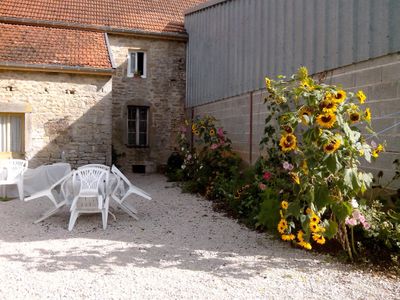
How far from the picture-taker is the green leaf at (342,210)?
3.92m

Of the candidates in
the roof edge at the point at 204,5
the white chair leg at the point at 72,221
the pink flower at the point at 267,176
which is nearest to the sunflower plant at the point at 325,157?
the pink flower at the point at 267,176

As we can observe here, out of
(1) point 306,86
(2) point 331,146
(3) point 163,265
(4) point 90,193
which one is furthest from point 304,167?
(4) point 90,193

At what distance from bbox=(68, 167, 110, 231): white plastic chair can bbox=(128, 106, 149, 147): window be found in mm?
8159

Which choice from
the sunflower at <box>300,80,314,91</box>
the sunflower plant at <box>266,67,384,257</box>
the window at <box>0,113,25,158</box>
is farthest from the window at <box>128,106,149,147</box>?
the sunflower plant at <box>266,67,384,257</box>

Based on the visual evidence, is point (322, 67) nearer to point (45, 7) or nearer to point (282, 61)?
point (282, 61)

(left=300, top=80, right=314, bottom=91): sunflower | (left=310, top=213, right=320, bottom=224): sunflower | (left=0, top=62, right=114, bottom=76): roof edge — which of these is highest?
(left=0, top=62, right=114, bottom=76): roof edge

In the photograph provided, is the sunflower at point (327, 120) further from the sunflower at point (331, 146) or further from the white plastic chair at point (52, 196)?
the white plastic chair at point (52, 196)

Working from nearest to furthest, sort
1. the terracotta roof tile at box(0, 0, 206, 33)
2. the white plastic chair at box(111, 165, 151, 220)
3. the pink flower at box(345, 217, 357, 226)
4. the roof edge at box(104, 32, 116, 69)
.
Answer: the pink flower at box(345, 217, 357, 226)
the white plastic chair at box(111, 165, 151, 220)
the roof edge at box(104, 32, 116, 69)
the terracotta roof tile at box(0, 0, 206, 33)

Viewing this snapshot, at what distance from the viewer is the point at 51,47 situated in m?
11.6

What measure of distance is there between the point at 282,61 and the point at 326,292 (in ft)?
17.0

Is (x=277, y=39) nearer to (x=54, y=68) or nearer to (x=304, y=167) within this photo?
(x=304, y=167)

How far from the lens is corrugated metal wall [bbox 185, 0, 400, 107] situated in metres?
5.56

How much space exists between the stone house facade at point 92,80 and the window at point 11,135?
25mm

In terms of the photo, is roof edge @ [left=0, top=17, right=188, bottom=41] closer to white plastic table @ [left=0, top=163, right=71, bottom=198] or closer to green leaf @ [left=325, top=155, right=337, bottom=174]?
white plastic table @ [left=0, top=163, right=71, bottom=198]
